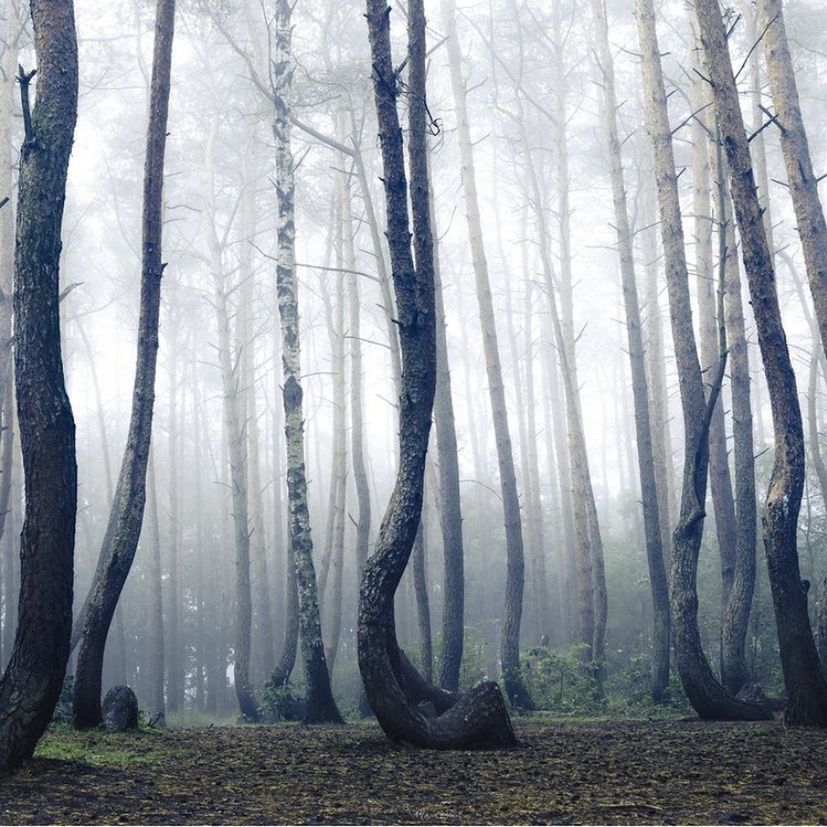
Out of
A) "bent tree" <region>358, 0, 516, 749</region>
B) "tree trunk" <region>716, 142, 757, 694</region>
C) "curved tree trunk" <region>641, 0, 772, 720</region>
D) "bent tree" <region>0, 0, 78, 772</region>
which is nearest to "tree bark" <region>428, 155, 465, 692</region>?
"curved tree trunk" <region>641, 0, 772, 720</region>

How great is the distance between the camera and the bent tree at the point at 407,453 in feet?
22.7

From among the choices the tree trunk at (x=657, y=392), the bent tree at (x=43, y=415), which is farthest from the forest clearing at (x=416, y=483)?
the tree trunk at (x=657, y=392)

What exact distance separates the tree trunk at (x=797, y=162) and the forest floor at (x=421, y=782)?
217 inches

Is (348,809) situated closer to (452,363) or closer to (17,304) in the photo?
(17,304)

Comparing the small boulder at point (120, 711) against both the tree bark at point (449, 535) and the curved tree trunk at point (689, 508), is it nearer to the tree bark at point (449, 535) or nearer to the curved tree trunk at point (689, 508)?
the tree bark at point (449, 535)

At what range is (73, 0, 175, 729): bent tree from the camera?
27.7 ft

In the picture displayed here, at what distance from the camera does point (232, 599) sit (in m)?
28.0

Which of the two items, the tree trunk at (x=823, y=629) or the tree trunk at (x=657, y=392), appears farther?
the tree trunk at (x=657, y=392)

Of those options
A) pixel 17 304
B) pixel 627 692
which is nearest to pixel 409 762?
pixel 17 304

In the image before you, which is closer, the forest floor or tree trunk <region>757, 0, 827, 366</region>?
the forest floor

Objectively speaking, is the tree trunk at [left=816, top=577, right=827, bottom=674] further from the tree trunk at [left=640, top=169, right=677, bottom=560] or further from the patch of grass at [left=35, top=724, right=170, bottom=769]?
the patch of grass at [left=35, top=724, right=170, bottom=769]

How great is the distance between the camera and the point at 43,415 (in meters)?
5.87

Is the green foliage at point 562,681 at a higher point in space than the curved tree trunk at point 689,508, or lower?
lower

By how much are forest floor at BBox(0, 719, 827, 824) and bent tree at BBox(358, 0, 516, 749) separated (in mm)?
299
